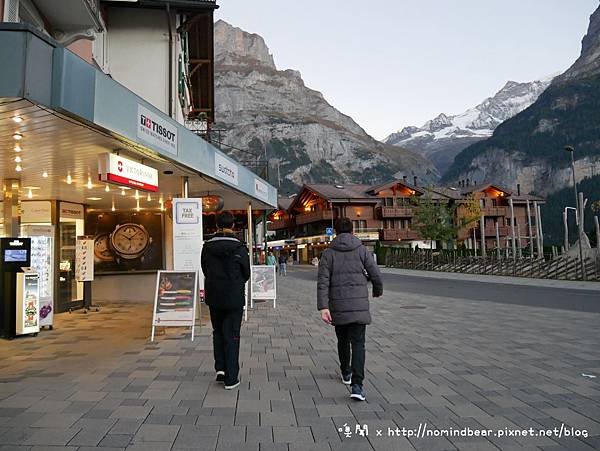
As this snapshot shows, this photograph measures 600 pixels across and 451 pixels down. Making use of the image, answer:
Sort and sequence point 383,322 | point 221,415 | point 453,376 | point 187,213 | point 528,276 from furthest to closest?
point 528,276 → point 383,322 → point 187,213 → point 453,376 → point 221,415

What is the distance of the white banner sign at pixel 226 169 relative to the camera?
10.3m

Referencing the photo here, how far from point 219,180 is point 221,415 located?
6673mm

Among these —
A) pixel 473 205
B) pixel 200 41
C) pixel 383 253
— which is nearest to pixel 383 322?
pixel 200 41

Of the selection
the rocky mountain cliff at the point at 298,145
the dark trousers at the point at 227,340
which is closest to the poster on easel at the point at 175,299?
the dark trousers at the point at 227,340

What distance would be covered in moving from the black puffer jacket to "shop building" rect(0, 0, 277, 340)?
211cm

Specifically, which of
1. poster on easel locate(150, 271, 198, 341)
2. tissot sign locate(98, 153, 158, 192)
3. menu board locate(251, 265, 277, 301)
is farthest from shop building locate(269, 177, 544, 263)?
tissot sign locate(98, 153, 158, 192)

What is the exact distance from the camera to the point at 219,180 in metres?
10.4

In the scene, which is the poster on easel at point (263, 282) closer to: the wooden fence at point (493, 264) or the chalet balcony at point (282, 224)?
the wooden fence at point (493, 264)

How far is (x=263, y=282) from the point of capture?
12.5 m

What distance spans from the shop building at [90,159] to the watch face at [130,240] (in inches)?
1.2

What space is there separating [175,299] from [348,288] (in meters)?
4.25

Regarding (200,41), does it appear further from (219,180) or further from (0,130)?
(0,130)

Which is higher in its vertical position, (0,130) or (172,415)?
(0,130)

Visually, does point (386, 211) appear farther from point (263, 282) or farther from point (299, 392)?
point (299, 392)
